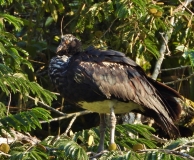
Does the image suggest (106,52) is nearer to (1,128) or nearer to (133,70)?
(133,70)

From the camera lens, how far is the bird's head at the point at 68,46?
20.8 feet

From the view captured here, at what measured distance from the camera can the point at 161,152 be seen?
469 cm

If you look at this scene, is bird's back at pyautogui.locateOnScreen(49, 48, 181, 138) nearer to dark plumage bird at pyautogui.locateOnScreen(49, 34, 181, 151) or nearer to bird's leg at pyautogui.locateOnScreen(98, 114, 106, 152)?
dark plumage bird at pyautogui.locateOnScreen(49, 34, 181, 151)

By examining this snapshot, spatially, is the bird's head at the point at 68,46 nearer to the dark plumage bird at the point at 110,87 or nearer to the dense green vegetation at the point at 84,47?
the dark plumage bird at the point at 110,87

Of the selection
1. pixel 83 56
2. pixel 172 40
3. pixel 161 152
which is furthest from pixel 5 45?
pixel 172 40

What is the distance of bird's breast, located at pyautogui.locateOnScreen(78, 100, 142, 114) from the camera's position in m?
6.10

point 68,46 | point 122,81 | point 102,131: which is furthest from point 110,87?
point 68,46

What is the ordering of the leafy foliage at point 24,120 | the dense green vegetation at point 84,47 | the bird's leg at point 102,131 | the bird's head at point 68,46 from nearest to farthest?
the dense green vegetation at point 84,47
the leafy foliage at point 24,120
the bird's leg at point 102,131
the bird's head at point 68,46

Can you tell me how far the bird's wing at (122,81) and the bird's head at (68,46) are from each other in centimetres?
30

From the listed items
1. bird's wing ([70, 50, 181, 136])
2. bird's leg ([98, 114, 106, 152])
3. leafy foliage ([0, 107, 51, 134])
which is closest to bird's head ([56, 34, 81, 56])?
bird's wing ([70, 50, 181, 136])

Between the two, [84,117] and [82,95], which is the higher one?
[82,95]

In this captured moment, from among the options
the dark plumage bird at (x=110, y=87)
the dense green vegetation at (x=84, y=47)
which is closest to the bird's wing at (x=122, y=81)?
the dark plumage bird at (x=110, y=87)

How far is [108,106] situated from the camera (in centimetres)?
616

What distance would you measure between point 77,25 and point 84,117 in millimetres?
1457
